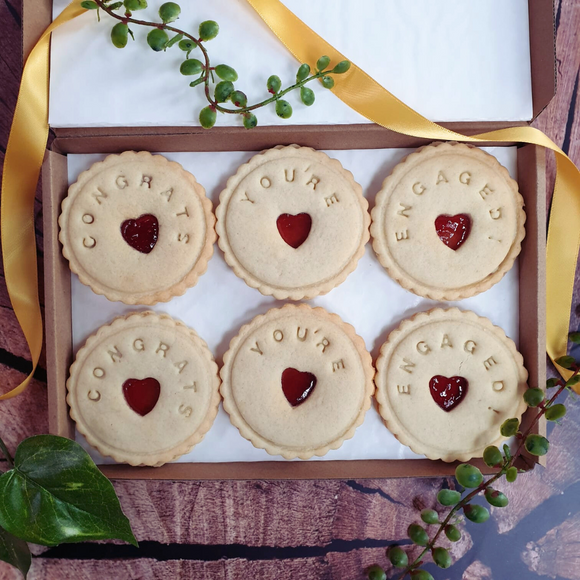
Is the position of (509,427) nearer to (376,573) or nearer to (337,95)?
(376,573)

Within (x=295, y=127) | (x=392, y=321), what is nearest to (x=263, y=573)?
(x=392, y=321)

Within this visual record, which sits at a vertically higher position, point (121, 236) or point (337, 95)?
point (337, 95)

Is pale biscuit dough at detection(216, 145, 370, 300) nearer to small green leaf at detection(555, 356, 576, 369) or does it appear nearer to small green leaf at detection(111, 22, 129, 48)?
small green leaf at detection(111, 22, 129, 48)

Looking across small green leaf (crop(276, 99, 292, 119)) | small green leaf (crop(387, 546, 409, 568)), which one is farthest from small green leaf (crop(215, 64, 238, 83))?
small green leaf (crop(387, 546, 409, 568))

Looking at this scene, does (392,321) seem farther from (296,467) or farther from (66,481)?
(66,481)

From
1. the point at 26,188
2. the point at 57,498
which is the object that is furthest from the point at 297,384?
the point at 26,188

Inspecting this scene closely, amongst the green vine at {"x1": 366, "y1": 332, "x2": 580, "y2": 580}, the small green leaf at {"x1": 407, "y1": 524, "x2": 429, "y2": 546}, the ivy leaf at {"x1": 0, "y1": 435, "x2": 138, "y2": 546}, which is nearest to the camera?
the ivy leaf at {"x1": 0, "y1": 435, "x2": 138, "y2": 546}
